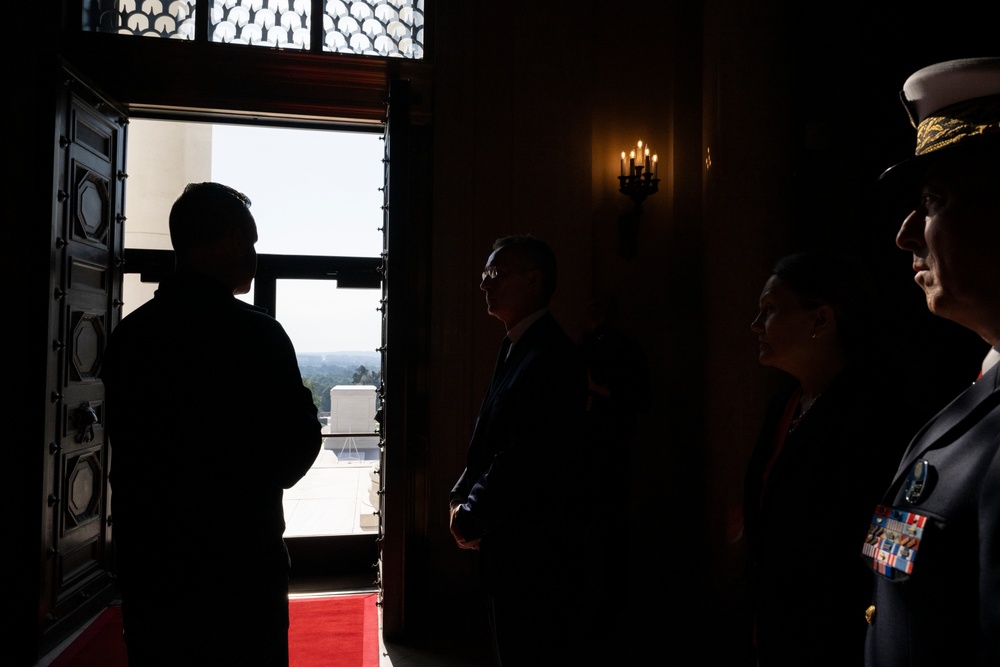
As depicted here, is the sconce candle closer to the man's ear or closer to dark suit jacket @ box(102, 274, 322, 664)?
the man's ear

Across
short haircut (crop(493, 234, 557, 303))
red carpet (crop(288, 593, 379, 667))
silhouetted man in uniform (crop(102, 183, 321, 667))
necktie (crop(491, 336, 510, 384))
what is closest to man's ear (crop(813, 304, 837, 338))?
short haircut (crop(493, 234, 557, 303))

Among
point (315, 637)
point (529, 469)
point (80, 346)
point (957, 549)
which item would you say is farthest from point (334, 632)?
point (957, 549)

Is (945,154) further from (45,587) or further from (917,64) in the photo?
(45,587)

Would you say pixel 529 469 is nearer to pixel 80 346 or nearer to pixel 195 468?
pixel 195 468

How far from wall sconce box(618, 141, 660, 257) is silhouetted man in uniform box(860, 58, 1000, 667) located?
291cm

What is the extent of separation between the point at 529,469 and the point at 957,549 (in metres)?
1.04

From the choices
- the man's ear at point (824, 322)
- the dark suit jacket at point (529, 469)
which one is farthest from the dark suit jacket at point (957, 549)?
the dark suit jacket at point (529, 469)

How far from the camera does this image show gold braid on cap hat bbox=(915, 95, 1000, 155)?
0.81 metres

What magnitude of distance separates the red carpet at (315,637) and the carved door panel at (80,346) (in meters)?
0.14

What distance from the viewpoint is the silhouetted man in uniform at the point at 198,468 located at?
1287mm

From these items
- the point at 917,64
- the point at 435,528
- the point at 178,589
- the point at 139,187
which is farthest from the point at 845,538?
the point at 139,187

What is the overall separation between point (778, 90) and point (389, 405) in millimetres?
2626

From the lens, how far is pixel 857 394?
4.30 ft

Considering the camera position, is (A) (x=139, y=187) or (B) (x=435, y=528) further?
(A) (x=139, y=187)
